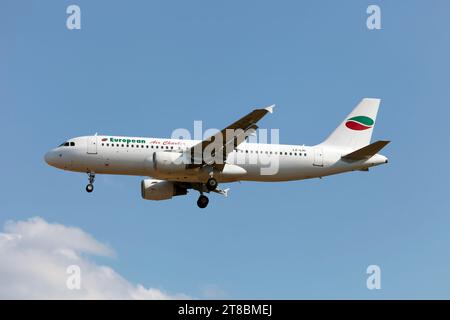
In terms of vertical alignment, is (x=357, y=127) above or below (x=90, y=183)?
above

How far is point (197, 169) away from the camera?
5472cm

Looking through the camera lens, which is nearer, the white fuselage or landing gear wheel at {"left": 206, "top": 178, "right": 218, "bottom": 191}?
the white fuselage

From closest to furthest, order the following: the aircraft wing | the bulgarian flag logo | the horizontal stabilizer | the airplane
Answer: the aircraft wing < the airplane < the horizontal stabilizer < the bulgarian flag logo

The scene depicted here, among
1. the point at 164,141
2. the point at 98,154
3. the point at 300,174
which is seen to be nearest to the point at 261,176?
the point at 300,174

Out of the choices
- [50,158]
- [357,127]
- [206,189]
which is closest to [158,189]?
[206,189]

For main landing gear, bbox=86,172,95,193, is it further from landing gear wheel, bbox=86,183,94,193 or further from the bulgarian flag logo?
the bulgarian flag logo

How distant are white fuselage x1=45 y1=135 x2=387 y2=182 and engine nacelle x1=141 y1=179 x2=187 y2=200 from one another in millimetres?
3807

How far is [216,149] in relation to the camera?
54.1 meters

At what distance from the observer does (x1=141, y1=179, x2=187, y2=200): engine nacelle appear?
59.6m

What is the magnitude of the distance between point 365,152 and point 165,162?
553 inches

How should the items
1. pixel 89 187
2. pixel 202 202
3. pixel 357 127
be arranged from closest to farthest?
pixel 89 187 < pixel 202 202 < pixel 357 127

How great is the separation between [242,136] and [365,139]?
1253 centimetres

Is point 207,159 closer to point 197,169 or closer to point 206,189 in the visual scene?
point 197,169

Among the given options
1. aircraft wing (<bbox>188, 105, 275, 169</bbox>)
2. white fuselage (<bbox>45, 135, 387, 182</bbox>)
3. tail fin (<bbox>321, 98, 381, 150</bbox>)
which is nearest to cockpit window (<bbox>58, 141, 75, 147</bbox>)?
white fuselage (<bbox>45, 135, 387, 182</bbox>)
